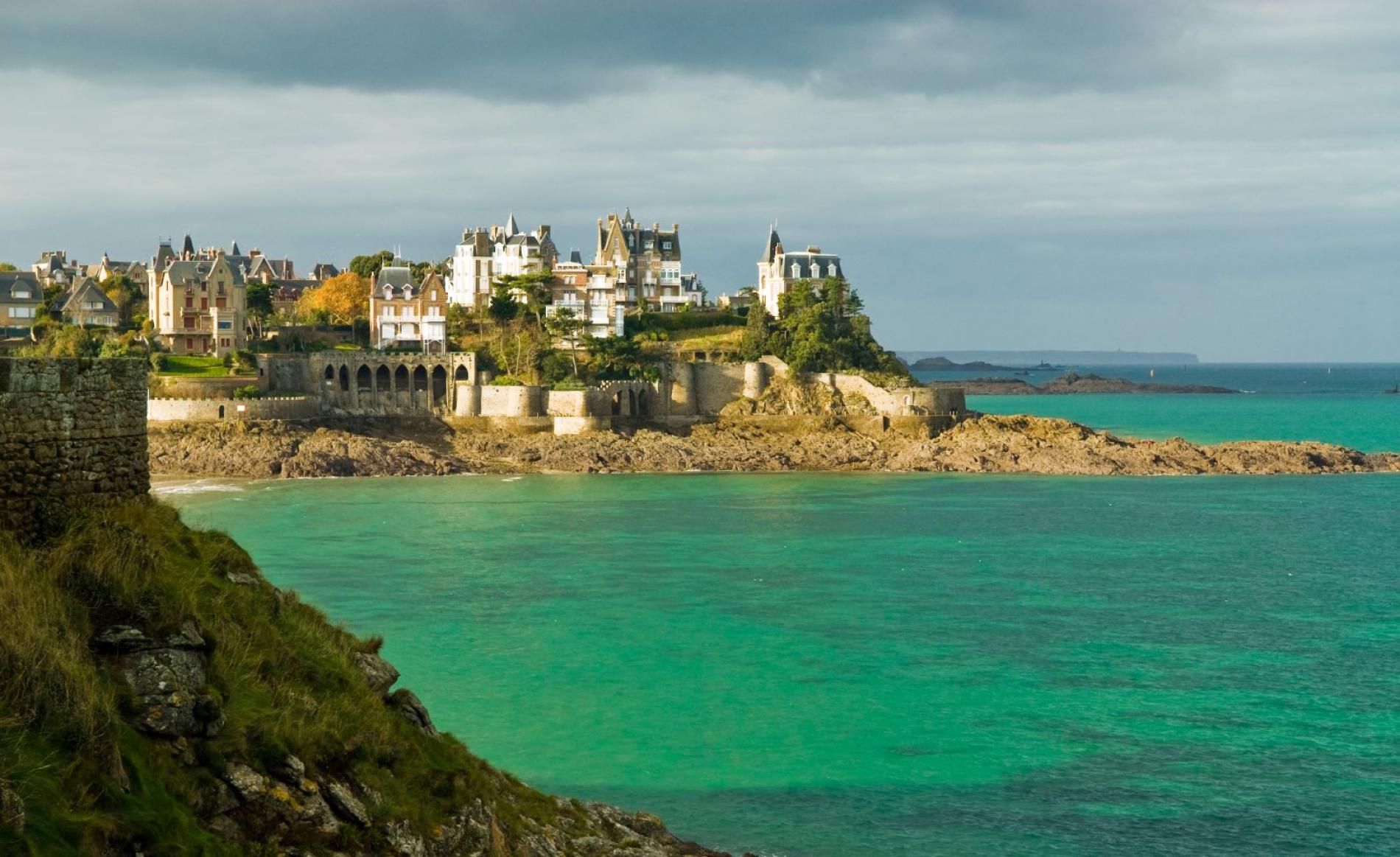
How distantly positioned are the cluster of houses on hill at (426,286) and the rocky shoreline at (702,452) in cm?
804

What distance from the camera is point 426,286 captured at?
69.3 metres

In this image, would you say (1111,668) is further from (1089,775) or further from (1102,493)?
(1102,493)

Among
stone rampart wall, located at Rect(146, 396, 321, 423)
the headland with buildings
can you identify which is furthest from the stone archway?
stone rampart wall, located at Rect(146, 396, 321, 423)

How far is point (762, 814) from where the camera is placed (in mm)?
17047

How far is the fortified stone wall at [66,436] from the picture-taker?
1094 cm

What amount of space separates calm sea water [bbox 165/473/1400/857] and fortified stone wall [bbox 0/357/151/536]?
7658 mm

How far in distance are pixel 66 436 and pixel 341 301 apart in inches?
2616

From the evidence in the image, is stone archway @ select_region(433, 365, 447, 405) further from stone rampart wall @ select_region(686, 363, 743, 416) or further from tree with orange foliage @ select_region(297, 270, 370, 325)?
tree with orange foliage @ select_region(297, 270, 370, 325)

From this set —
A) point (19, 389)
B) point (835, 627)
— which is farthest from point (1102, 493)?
point (19, 389)

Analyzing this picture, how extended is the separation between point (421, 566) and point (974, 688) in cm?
1549

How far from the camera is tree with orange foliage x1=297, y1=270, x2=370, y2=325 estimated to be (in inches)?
2945

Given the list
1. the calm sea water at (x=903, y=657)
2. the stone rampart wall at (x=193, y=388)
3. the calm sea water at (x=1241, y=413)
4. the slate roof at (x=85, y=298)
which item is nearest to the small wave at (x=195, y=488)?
the calm sea water at (x=903, y=657)

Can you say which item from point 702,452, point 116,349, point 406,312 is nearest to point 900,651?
point 702,452

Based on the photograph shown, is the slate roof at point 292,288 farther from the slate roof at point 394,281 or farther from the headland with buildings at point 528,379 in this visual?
the slate roof at point 394,281
